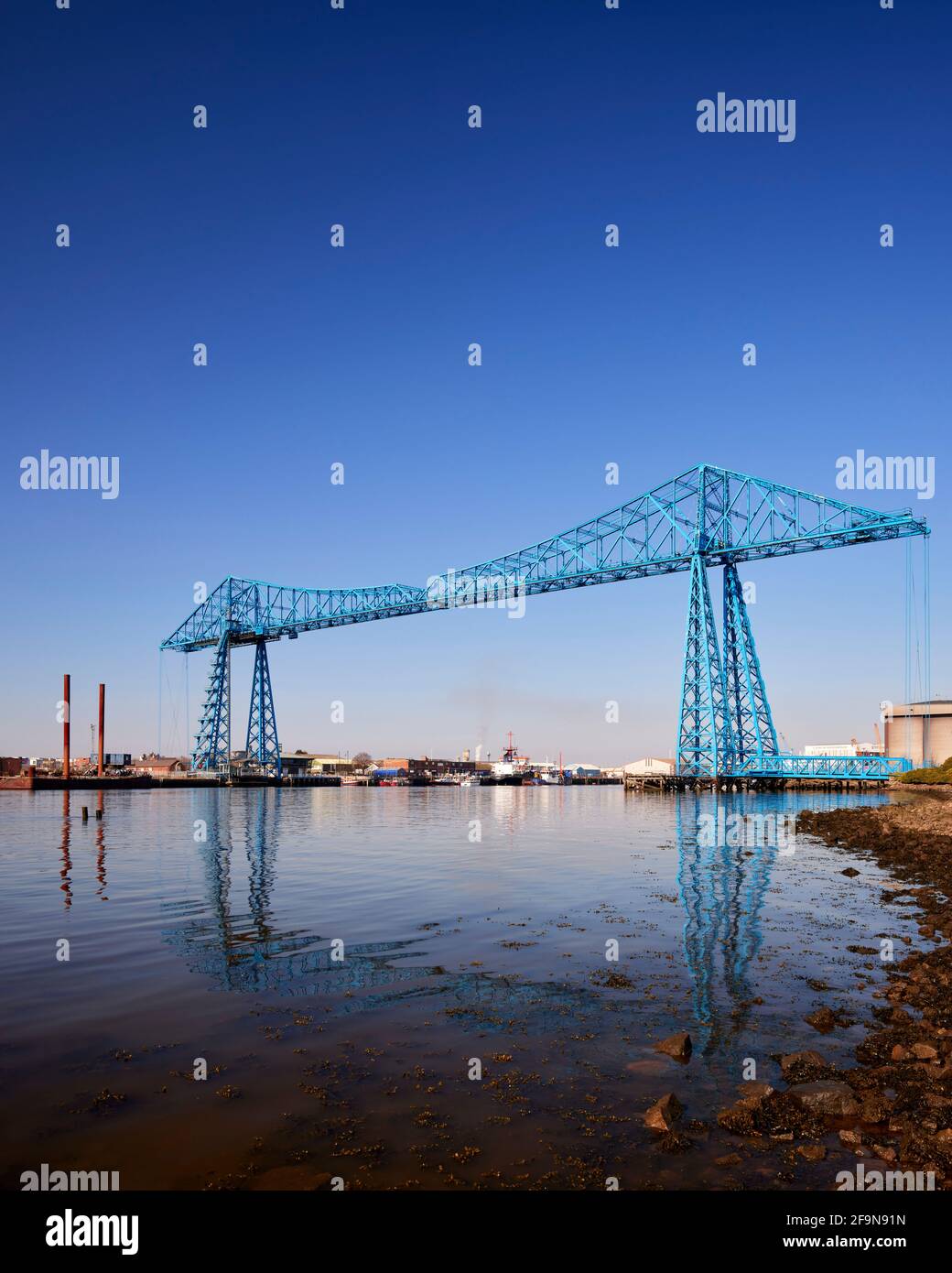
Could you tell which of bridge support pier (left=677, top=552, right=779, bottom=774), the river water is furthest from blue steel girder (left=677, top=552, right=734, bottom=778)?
the river water

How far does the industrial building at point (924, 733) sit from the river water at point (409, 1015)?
82.1m

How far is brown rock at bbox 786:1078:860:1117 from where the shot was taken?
286 inches

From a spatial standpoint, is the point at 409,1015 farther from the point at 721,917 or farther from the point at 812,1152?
the point at 721,917

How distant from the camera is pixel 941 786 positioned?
6256 cm

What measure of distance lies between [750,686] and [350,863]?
6769 centimetres

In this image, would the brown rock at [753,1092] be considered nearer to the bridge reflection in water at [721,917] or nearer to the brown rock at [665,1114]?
the brown rock at [665,1114]

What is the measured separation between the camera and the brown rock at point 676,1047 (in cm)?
888

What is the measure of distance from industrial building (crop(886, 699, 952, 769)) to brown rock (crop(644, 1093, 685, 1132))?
96610mm

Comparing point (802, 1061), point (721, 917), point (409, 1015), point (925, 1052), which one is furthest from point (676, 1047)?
point (721, 917)

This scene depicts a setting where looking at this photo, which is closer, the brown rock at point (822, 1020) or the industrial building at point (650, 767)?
the brown rock at point (822, 1020)

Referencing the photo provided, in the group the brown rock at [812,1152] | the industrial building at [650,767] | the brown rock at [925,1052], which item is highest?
the brown rock at [812,1152]

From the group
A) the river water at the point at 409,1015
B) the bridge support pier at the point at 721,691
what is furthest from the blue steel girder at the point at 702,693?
the river water at the point at 409,1015
